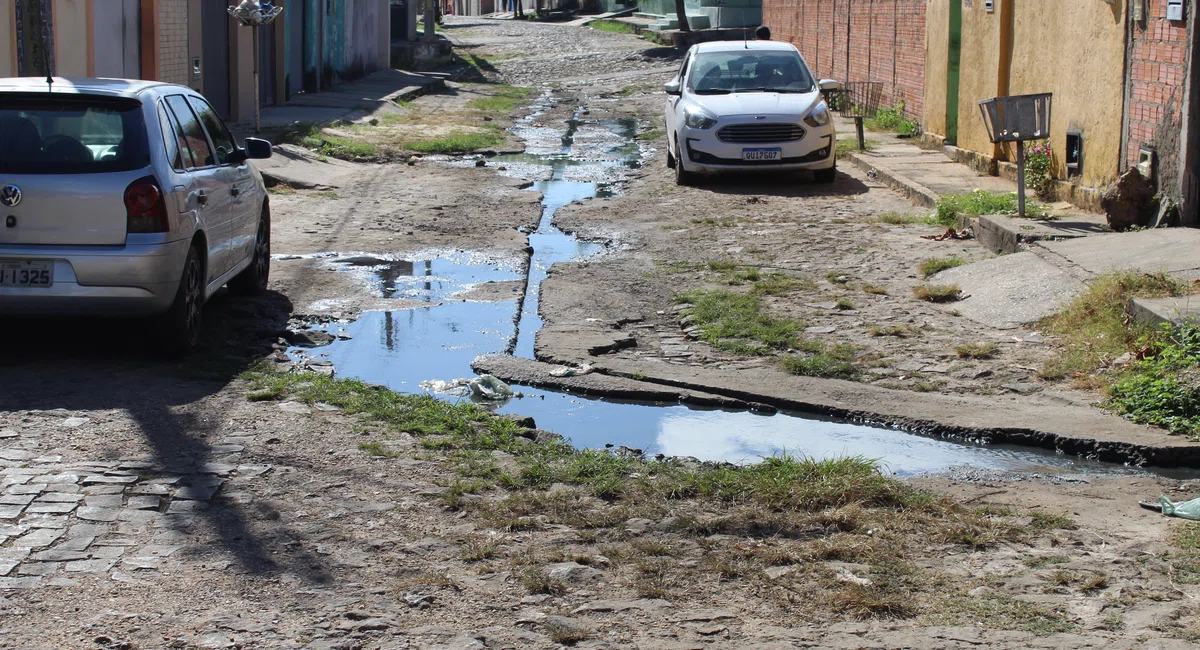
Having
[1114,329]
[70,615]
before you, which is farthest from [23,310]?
[1114,329]

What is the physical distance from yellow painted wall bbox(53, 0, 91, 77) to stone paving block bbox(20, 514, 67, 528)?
11520mm

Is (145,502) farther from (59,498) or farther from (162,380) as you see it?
(162,380)

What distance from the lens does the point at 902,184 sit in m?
14.8

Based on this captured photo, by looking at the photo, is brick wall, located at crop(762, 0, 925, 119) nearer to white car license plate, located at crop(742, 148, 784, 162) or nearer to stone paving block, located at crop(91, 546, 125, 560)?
white car license plate, located at crop(742, 148, 784, 162)

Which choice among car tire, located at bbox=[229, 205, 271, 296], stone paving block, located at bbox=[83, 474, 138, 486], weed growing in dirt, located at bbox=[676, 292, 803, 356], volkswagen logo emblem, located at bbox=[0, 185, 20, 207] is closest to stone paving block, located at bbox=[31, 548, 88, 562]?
stone paving block, located at bbox=[83, 474, 138, 486]

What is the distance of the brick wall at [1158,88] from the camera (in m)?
10.4


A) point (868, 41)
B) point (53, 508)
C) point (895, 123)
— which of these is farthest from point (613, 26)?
point (53, 508)

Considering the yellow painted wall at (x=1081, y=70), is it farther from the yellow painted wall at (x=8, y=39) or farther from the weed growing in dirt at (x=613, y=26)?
the weed growing in dirt at (x=613, y=26)

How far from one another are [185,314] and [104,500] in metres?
2.37

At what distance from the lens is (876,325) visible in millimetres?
8578

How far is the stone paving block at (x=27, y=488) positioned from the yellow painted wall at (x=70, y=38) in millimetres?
11142

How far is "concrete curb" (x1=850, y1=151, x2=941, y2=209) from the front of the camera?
1377 centimetres

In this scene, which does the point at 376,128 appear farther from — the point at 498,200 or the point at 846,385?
the point at 846,385

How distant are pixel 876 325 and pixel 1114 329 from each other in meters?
1.53
